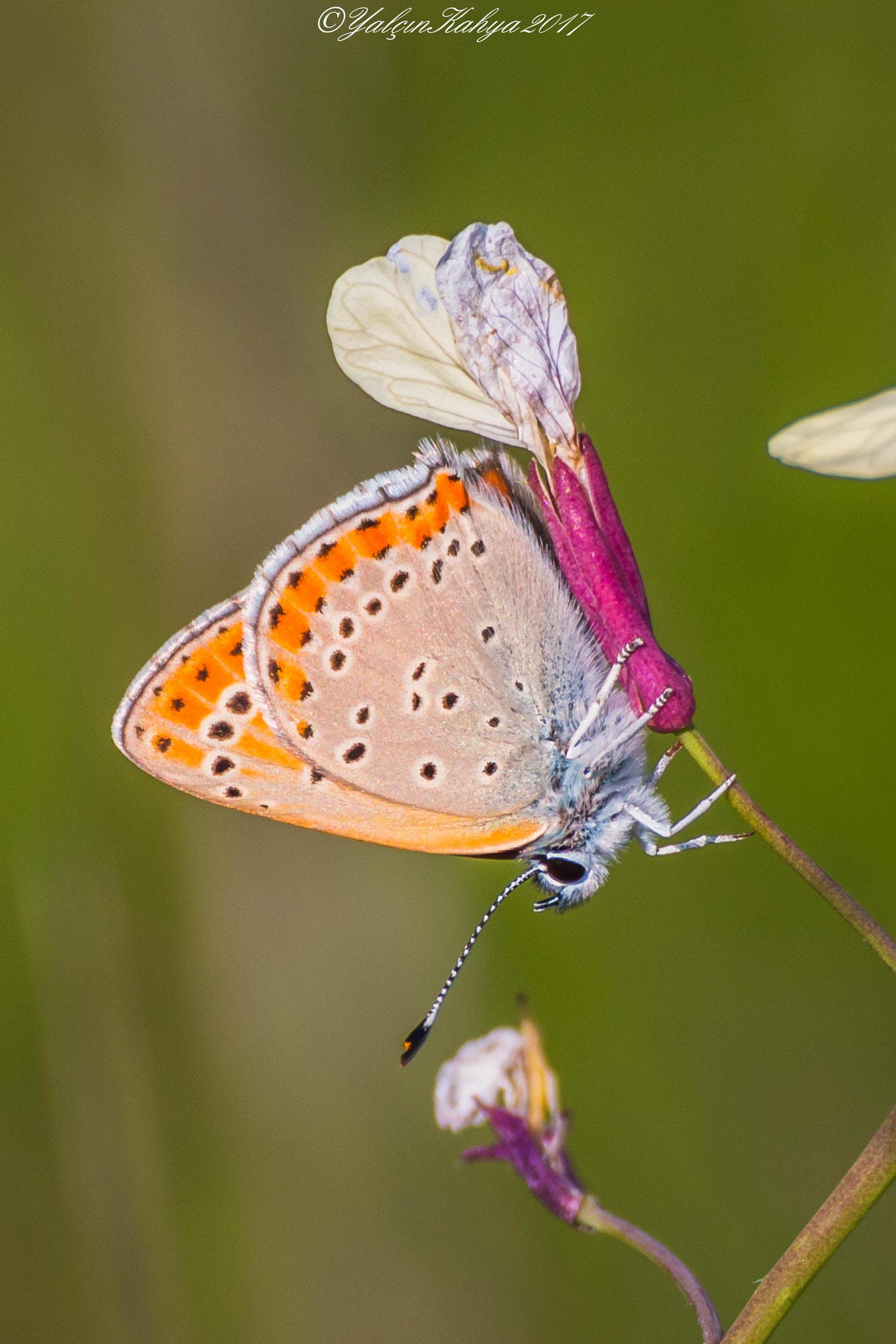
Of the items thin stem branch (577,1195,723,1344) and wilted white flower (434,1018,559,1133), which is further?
wilted white flower (434,1018,559,1133)

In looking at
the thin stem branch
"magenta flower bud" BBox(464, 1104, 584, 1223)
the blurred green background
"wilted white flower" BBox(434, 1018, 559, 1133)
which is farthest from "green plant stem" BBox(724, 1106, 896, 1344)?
the blurred green background

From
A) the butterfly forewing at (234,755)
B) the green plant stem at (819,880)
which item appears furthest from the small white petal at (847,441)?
Result: the butterfly forewing at (234,755)

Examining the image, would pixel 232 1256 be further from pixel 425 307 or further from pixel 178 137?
pixel 178 137

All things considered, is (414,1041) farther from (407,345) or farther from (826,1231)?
(407,345)

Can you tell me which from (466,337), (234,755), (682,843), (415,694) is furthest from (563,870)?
(466,337)

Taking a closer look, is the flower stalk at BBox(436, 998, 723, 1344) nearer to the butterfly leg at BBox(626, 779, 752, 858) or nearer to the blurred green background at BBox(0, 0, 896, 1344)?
the butterfly leg at BBox(626, 779, 752, 858)

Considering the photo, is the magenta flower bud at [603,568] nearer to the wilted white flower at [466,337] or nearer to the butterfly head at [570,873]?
the wilted white flower at [466,337]
